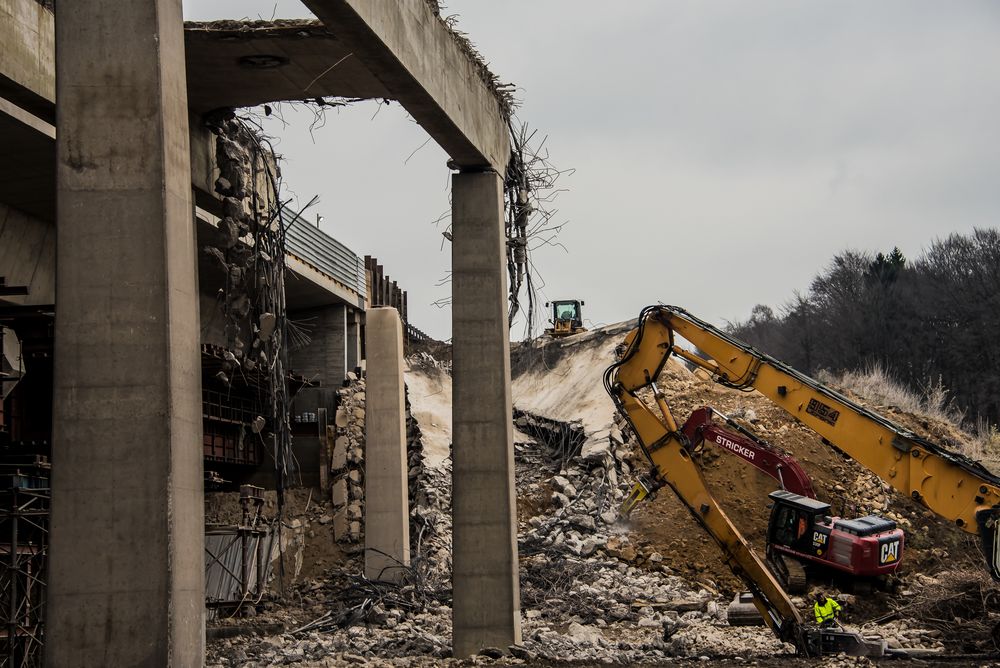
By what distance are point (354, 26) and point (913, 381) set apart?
47.6 meters

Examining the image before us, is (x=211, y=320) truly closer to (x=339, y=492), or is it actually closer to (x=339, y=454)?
(x=339, y=454)

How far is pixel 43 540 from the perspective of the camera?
17703 millimetres

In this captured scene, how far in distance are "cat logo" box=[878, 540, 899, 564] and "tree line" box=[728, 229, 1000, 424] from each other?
36206mm

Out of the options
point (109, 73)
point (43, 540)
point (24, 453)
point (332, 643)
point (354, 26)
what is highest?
point (354, 26)

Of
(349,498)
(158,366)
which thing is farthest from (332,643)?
(349,498)

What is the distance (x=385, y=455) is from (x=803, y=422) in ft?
46.9

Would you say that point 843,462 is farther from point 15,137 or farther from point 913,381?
point 913,381

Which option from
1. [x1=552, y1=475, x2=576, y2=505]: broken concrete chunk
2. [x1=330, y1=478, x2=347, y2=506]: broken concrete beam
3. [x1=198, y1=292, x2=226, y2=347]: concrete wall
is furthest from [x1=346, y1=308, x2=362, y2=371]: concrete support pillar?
[x1=552, y1=475, x2=576, y2=505]: broken concrete chunk

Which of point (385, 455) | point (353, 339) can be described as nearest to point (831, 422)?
point (385, 455)

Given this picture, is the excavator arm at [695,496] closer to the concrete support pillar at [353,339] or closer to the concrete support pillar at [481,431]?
the concrete support pillar at [481,431]

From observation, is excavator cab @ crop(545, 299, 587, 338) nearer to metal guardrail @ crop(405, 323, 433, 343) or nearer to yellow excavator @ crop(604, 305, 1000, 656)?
metal guardrail @ crop(405, 323, 433, 343)

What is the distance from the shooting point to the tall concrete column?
8.51 m

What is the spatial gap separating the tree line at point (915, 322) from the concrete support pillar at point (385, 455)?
28579 mm

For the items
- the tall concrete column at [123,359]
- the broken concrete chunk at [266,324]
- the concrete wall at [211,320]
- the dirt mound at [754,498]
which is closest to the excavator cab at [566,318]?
the dirt mound at [754,498]
